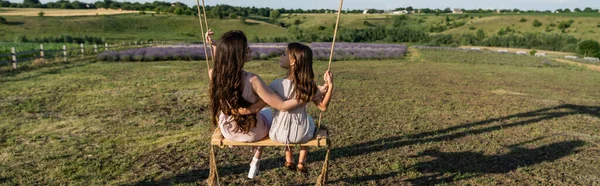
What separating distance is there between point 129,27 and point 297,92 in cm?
6520

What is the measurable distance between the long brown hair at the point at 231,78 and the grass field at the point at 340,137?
1.07m

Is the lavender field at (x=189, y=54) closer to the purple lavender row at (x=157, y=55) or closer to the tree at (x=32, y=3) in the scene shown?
the purple lavender row at (x=157, y=55)

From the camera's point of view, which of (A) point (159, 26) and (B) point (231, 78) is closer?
(B) point (231, 78)

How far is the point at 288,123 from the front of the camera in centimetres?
392

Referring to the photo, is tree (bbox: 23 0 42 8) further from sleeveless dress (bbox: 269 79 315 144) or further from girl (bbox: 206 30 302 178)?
sleeveless dress (bbox: 269 79 315 144)

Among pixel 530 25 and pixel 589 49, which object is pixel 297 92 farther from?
pixel 530 25

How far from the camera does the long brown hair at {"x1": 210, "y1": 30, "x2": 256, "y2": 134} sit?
3.56m

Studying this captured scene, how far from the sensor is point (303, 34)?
173 ft

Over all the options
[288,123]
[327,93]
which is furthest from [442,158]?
[288,123]

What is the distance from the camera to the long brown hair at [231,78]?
3562 millimetres

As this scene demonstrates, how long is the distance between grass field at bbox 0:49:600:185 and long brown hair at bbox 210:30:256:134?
1.07m

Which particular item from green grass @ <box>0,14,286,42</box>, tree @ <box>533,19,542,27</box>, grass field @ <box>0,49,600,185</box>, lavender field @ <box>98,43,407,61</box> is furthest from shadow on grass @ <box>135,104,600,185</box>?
tree @ <box>533,19,542,27</box>

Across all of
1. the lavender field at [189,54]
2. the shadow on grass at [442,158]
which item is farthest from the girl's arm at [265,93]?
the lavender field at [189,54]

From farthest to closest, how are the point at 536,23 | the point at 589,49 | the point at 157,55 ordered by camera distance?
the point at 536,23 → the point at 589,49 → the point at 157,55
